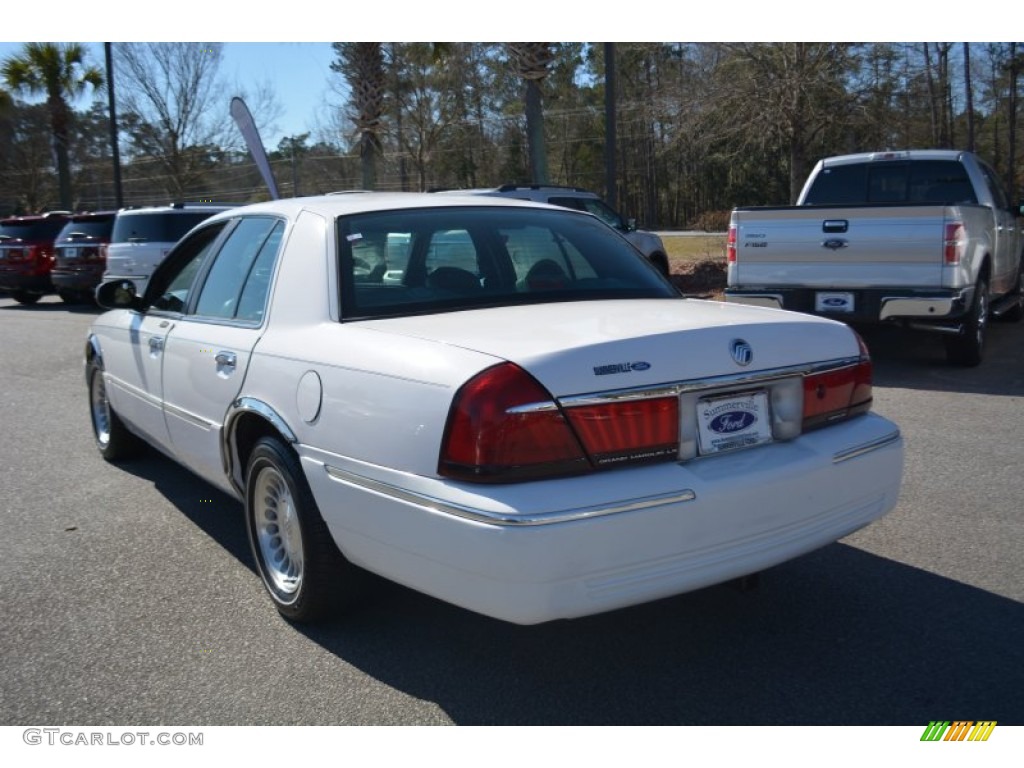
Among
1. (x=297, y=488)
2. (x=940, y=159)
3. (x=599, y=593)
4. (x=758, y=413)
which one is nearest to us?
(x=599, y=593)

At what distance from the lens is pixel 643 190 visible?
37.0 meters

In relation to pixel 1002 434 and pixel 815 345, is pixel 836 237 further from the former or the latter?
pixel 815 345

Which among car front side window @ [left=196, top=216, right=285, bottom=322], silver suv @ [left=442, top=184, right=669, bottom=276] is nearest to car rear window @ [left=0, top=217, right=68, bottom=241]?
silver suv @ [left=442, top=184, right=669, bottom=276]

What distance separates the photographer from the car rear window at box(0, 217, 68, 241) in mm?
19625

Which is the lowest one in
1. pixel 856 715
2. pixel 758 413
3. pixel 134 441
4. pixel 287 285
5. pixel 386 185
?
pixel 856 715

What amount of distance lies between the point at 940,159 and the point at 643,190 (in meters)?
27.5

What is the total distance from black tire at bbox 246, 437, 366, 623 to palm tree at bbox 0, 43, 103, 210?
2977 cm

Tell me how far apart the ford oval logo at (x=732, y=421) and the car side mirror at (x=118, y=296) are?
3573 mm

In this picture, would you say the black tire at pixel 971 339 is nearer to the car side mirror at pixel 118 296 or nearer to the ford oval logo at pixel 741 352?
the ford oval logo at pixel 741 352

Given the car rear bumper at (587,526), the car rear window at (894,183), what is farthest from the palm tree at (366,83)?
the car rear bumper at (587,526)

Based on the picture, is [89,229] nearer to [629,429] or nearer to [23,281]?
[23,281]

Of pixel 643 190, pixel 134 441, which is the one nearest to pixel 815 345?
pixel 134 441

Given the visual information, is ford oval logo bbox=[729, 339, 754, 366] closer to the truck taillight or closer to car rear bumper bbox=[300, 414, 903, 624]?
car rear bumper bbox=[300, 414, 903, 624]

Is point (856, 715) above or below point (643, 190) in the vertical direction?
below
